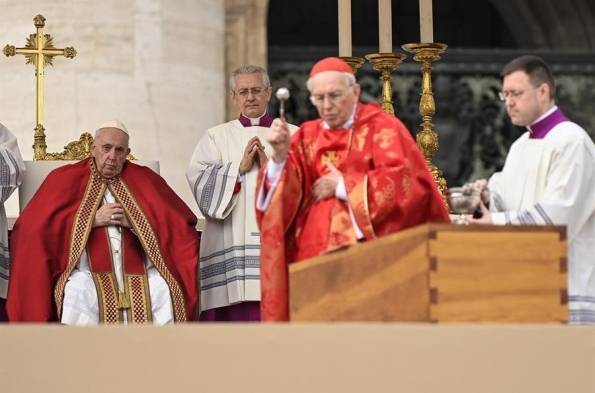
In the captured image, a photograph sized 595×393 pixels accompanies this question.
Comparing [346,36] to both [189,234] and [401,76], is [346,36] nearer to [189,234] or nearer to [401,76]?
[189,234]

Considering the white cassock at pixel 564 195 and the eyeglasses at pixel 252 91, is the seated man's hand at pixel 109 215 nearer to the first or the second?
the eyeglasses at pixel 252 91

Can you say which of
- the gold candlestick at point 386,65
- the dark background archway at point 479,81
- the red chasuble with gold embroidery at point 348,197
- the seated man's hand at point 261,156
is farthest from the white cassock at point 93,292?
the dark background archway at point 479,81

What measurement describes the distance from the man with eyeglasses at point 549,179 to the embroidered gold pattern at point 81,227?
7.81 feet

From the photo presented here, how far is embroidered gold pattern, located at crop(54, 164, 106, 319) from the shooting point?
9625 mm

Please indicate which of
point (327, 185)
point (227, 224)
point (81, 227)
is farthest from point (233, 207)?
point (327, 185)

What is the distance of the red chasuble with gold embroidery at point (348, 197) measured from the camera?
317 inches

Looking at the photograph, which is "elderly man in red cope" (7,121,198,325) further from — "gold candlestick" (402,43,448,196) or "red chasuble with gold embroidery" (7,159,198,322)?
"gold candlestick" (402,43,448,196)

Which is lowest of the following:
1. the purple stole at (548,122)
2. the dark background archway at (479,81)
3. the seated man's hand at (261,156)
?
the purple stole at (548,122)

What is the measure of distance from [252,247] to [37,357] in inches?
149

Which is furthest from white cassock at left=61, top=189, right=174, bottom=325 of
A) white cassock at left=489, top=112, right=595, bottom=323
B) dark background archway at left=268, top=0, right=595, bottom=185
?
dark background archway at left=268, top=0, right=595, bottom=185

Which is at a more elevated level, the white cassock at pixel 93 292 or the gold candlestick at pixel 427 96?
the gold candlestick at pixel 427 96

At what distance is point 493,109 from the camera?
1517 centimetres

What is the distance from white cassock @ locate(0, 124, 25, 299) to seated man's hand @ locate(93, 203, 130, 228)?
447mm

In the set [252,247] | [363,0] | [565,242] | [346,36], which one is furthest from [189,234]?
[363,0]
